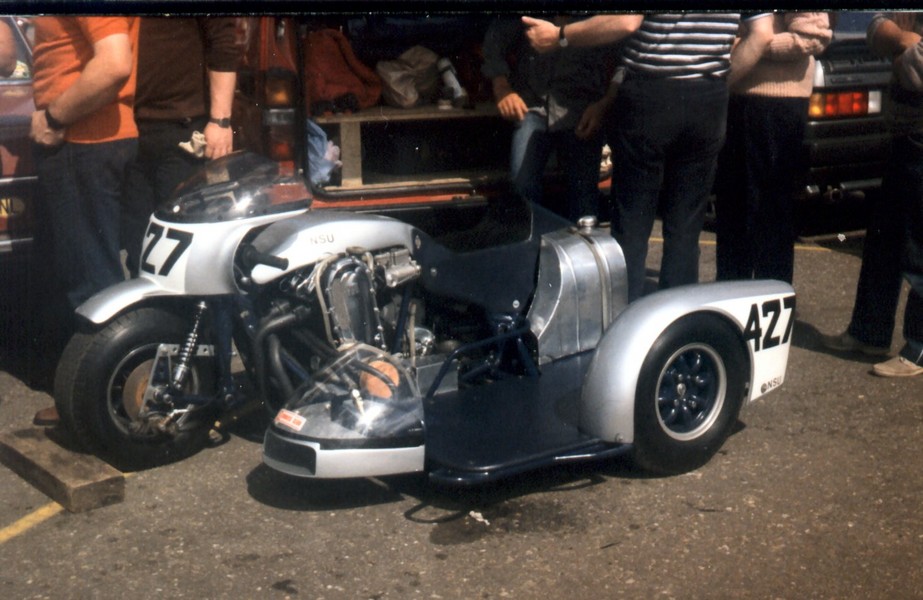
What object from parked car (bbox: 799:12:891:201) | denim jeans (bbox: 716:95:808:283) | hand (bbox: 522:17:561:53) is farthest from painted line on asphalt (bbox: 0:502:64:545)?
parked car (bbox: 799:12:891:201)

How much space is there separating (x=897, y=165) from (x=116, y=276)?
89.8 inches

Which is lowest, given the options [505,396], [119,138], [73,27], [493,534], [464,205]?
[493,534]

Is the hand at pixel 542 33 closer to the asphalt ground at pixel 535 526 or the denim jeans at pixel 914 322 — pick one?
the asphalt ground at pixel 535 526

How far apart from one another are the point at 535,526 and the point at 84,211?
141 cm

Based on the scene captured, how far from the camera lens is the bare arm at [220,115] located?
2992mm

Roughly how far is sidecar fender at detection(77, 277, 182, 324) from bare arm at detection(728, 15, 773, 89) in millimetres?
1606

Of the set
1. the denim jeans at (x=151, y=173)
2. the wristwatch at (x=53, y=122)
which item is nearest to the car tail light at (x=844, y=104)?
the denim jeans at (x=151, y=173)

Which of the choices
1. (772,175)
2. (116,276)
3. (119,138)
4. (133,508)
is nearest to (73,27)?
(119,138)

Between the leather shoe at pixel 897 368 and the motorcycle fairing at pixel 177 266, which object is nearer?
the motorcycle fairing at pixel 177 266

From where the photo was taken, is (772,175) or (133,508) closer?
(133,508)

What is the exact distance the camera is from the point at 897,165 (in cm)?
354

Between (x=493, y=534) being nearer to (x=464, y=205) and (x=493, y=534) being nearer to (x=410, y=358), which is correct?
(x=410, y=358)

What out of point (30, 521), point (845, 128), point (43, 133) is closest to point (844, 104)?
point (845, 128)

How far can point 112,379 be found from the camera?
3133mm
